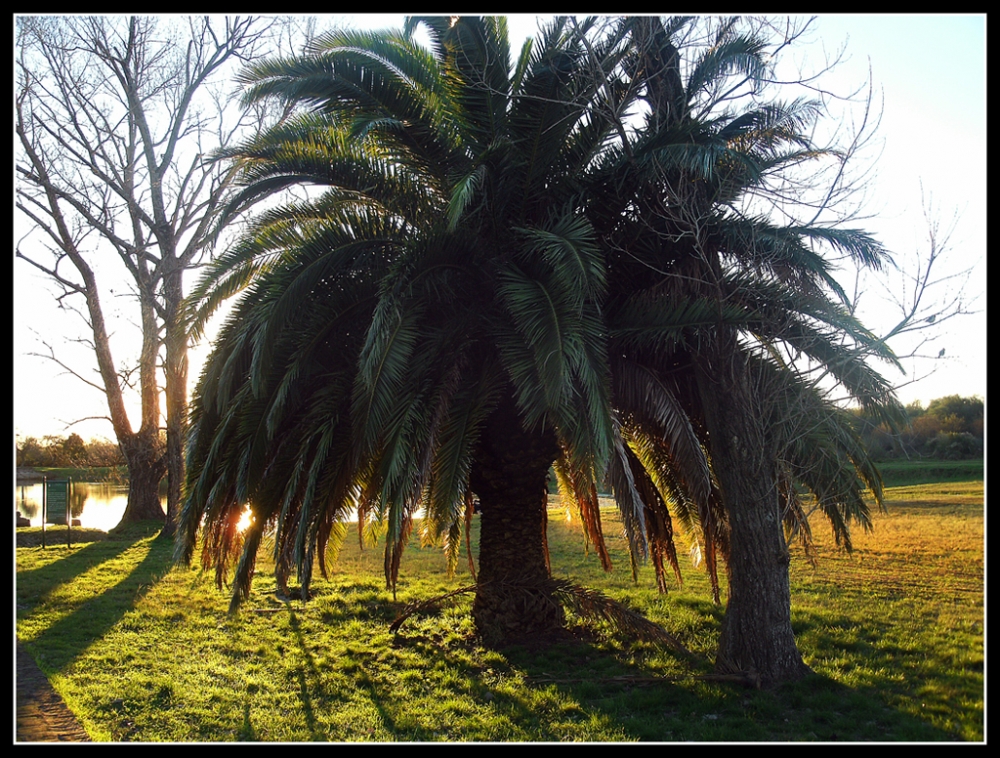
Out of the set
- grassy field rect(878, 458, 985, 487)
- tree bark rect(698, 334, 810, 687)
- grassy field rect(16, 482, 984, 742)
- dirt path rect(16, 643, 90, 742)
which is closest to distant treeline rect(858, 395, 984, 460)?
grassy field rect(878, 458, 985, 487)

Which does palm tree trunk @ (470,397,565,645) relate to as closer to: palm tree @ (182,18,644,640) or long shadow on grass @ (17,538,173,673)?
palm tree @ (182,18,644,640)

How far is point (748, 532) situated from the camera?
6617mm

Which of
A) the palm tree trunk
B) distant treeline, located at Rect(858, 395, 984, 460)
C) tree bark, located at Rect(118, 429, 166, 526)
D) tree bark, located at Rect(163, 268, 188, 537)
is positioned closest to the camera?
distant treeline, located at Rect(858, 395, 984, 460)

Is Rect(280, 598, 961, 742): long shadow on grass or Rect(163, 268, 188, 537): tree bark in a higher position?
Rect(163, 268, 188, 537): tree bark

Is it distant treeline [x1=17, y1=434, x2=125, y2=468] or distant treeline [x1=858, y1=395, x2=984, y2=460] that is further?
distant treeline [x1=17, y1=434, x2=125, y2=468]

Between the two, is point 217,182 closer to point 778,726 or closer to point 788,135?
point 788,135

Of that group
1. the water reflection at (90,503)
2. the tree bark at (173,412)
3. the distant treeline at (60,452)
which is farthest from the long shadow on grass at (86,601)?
the water reflection at (90,503)

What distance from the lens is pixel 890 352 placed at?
618 cm

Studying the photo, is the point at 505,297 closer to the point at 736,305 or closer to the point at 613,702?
the point at 736,305

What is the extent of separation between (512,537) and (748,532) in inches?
94.0

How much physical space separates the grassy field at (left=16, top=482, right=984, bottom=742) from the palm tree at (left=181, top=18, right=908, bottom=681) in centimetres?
80

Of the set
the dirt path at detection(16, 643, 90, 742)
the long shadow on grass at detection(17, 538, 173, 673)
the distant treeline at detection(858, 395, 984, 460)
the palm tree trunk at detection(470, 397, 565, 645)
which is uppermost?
the distant treeline at detection(858, 395, 984, 460)

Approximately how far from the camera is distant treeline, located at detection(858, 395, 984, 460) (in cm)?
732

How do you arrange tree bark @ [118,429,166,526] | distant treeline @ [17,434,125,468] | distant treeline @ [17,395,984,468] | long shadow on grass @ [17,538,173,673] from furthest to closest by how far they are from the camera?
tree bark @ [118,429,166,526]
distant treeline @ [17,434,125,468]
long shadow on grass @ [17,538,173,673]
distant treeline @ [17,395,984,468]
